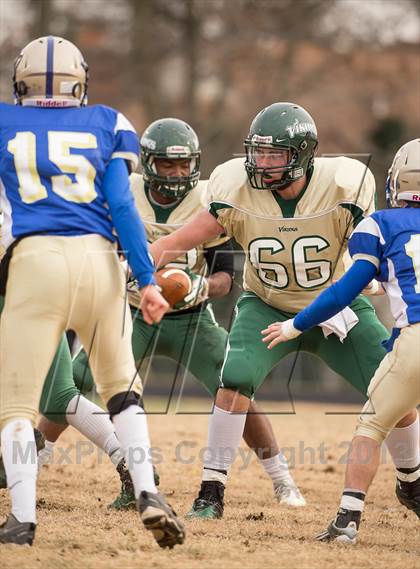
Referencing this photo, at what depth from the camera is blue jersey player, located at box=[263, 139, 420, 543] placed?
417 centimetres

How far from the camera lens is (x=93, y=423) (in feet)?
17.2


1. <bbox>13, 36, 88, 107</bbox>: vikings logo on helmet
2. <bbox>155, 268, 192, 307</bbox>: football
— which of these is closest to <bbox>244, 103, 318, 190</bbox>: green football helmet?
<bbox>155, 268, 192, 307</bbox>: football

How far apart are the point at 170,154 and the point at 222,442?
1708 mm

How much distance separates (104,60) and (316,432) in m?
13.5

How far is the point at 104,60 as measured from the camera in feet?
68.3

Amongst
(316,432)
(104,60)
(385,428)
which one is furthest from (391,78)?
(385,428)

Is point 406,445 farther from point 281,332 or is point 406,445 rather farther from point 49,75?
point 49,75

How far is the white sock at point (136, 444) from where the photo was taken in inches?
150

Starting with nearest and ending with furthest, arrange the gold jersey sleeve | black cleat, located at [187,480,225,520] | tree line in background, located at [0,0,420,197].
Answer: black cleat, located at [187,480,225,520] < the gold jersey sleeve < tree line in background, located at [0,0,420,197]

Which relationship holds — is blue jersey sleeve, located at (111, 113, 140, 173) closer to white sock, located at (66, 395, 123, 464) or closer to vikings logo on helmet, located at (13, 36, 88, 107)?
vikings logo on helmet, located at (13, 36, 88, 107)

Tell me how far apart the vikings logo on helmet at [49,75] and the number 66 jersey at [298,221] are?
134cm

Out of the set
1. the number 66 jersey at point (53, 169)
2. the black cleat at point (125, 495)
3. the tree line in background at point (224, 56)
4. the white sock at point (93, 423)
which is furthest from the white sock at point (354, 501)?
the tree line in background at point (224, 56)

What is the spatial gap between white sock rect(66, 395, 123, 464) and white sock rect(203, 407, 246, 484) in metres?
0.51

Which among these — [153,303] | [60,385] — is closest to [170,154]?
[60,385]
